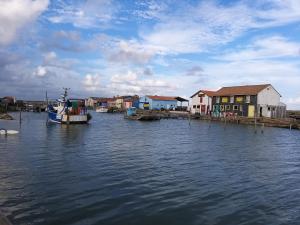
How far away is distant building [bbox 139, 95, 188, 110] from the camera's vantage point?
11706 cm

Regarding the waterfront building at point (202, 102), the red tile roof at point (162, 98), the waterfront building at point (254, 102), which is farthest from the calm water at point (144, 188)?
the red tile roof at point (162, 98)

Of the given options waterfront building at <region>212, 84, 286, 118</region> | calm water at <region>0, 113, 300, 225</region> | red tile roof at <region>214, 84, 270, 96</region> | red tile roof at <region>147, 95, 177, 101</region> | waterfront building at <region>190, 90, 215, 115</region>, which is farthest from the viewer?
red tile roof at <region>147, 95, 177, 101</region>

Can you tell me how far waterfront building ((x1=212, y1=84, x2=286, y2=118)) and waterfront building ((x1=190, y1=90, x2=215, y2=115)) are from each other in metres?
6.54

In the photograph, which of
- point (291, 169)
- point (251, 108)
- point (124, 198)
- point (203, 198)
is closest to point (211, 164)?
point (291, 169)

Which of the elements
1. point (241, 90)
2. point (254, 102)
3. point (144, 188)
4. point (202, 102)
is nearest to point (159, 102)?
point (202, 102)

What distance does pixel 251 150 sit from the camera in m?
31.1

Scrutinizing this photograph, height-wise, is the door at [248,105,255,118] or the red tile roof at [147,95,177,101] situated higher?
the red tile roof at [147,95,177,101]

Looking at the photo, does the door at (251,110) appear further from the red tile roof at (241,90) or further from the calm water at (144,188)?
the calm water at (144,188)

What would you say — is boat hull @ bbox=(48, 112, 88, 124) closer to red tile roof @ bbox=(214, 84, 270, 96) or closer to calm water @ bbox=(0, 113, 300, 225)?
calm water @ bbox=(0, 113, 300, 225)

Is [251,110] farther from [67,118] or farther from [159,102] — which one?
[159,102]

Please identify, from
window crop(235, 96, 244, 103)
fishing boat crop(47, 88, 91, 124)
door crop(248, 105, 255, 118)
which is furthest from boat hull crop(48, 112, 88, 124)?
window crop(235, 96, 244, 103)

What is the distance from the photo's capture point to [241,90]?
7981cm

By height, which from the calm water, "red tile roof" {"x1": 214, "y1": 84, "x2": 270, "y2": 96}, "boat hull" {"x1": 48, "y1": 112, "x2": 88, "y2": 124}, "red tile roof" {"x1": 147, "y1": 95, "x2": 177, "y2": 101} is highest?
"red tile roof" {"x1": 214, "y1": 84, "x2": 270, "y2": 96}

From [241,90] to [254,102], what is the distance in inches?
247
